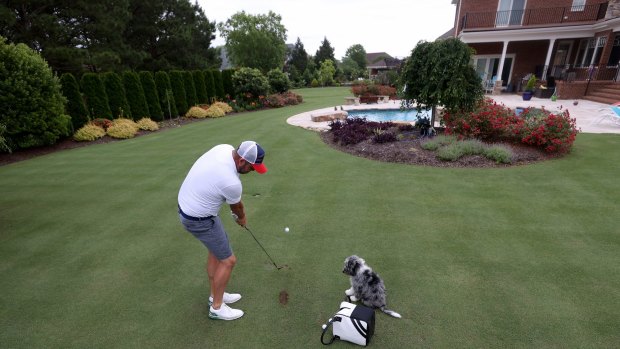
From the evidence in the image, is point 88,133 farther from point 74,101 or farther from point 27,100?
→ point 27,100

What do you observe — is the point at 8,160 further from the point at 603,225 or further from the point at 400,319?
the point at 603,225

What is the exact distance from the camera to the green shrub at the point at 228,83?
21316 mm

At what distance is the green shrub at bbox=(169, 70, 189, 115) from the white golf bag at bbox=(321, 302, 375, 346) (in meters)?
17.4

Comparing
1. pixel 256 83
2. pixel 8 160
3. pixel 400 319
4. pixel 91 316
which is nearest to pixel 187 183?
pixel 91 316

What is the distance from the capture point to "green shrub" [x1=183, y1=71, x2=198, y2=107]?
715 inches

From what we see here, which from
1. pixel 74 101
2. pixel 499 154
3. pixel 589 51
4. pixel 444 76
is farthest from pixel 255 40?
pixel 499 154

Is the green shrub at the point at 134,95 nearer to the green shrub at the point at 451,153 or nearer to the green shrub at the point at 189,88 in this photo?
the green shrub at the point at 189,88

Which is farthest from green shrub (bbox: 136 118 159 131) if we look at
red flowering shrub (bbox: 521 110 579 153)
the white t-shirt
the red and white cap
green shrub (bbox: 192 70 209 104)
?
red flowering shrub (bbox: 521 110 579 153)

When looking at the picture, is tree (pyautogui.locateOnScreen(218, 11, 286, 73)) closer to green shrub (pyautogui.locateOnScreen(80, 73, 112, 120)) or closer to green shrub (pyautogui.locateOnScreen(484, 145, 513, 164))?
green shrub (pyautogui.locateOnScreen(80, 73, 112, 120))

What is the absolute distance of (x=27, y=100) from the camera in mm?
10438

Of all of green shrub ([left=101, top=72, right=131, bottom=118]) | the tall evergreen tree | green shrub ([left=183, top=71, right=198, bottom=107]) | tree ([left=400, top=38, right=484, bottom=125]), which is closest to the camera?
tree ([left=400, top=38, right=484, bottom=125])

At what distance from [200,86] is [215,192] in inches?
719

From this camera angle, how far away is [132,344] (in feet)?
10.5

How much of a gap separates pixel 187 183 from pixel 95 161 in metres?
8.77
